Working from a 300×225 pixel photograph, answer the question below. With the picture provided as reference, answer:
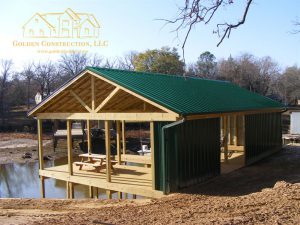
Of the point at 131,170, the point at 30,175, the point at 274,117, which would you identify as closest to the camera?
the point at 131,170

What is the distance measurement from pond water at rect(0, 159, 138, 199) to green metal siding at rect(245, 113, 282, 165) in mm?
5970

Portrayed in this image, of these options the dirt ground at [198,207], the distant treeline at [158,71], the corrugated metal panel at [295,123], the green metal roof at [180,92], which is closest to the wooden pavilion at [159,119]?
the green metal roof at [180,92]

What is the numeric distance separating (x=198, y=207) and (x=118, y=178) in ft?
15.5

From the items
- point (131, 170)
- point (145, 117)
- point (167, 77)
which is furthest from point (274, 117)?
point (145, 117)

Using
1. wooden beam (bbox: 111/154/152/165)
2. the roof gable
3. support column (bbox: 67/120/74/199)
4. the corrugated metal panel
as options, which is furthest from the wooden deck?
the corrugated metal panel

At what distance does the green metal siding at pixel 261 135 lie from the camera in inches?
577

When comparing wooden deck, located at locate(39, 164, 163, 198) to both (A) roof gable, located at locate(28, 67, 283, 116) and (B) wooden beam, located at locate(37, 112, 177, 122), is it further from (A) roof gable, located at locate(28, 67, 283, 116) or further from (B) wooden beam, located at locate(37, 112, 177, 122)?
(A) roof gable, located at locate(28, 67, 283, 116)

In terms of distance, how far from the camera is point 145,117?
399 inches

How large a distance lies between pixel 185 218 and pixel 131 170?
6.57 m

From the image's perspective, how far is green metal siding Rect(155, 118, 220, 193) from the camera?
9.95 meters

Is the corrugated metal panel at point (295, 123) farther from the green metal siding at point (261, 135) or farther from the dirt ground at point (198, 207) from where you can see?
the dirt ground at point (198, 207)

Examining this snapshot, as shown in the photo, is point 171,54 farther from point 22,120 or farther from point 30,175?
point 30,175

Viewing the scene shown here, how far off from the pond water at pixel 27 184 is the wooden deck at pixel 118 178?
3.33m

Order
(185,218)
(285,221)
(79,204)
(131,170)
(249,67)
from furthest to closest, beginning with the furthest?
(249,67), (131,170), (79,204), (185,218), (285,221)
